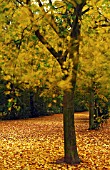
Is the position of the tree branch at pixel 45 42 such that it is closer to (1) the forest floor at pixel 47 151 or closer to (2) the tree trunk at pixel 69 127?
(2) the tree trunk at pixel 69 127

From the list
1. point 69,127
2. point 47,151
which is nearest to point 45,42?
point 69,127

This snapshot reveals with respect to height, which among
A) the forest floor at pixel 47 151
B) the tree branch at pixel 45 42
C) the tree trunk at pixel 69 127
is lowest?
the forest floor at pixel 47 151

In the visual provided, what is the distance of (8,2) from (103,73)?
25.3 feet

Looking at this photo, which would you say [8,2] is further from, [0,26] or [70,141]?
[70,141]

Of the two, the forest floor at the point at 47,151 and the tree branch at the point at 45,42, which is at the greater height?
the tree branch at the point at 45,42

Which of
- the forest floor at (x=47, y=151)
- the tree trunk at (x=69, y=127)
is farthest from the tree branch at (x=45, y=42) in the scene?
the forest floor at (x=47, y=151)

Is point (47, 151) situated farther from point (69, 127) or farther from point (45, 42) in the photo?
point (45, 42)

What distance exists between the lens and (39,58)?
10125 millimetres

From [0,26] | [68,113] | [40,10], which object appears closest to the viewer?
[40,10]

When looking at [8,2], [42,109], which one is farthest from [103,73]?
[42,109]

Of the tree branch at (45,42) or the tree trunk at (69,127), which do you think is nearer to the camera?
the tree branch at (45,42)

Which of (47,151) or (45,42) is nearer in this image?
(45,42)

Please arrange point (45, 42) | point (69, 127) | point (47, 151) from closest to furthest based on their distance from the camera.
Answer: point (45, 42) → point (69, 127) → point (47, 151)

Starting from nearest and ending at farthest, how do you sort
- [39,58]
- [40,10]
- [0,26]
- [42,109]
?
[40,10] → [0,26] → [39,58] → [42,109]
